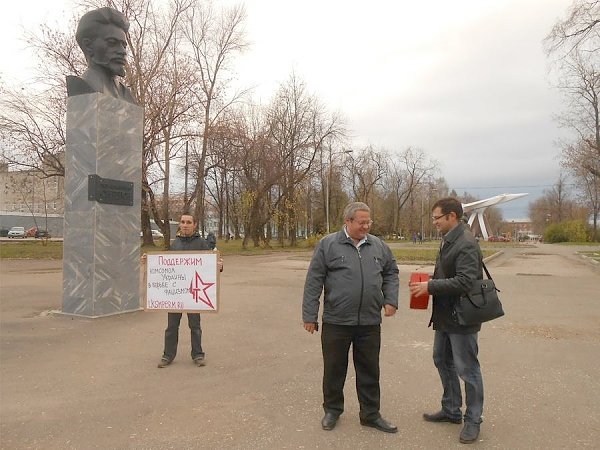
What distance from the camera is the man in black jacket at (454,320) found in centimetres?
396

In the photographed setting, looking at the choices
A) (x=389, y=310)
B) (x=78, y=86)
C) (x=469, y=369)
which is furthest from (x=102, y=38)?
(x=469, y=369)

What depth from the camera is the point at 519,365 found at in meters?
6.11

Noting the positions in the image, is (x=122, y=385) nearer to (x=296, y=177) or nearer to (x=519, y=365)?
(x=519, y=365)

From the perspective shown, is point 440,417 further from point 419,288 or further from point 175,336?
point 175,336

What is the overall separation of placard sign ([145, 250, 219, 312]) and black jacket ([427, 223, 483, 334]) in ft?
9.21

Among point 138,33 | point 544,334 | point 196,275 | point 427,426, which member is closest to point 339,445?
point 427,426

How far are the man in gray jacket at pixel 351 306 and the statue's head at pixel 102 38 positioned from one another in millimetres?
6744

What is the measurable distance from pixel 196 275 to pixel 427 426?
316 centimetres

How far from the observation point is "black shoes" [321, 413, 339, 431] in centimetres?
411

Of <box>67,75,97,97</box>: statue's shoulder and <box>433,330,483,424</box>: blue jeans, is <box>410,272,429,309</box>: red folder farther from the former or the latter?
<box>67,75,97,97</box>: statue's shoulder

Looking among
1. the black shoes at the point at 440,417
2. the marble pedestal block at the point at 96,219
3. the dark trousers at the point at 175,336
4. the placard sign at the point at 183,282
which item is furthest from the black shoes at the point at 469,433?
the marble pedestal block at the point at 96,219

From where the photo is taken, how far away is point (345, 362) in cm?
429

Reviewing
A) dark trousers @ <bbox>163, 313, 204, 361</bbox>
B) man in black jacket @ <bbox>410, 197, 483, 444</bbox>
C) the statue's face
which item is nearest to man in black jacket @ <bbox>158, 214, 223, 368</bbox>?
dark trousers @ <bbox>163, 313, 204, 361</bbox>

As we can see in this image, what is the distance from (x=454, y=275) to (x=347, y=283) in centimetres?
85
